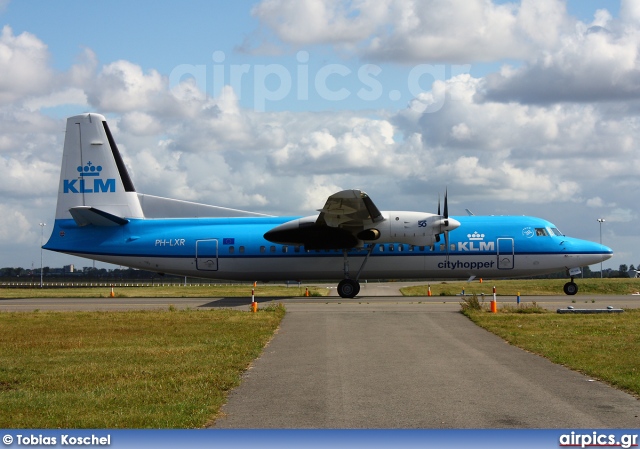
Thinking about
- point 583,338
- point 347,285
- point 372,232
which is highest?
point 372,232

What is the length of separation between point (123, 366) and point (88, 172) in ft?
74.6

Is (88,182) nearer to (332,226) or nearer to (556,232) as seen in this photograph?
(332,226)

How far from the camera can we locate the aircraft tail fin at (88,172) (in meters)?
34.7

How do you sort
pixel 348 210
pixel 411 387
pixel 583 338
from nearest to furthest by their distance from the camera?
1. pixel 411 387
2. pixel 583 338
3. pixel 348 210

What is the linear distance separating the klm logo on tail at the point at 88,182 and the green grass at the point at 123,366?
35.6 ft

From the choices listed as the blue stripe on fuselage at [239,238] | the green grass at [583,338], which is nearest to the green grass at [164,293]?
the blue stripe on fuselage at [239,238]

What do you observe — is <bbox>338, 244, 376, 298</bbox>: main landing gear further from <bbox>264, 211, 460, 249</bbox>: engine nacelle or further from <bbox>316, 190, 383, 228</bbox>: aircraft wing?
<bbox>316, 190, 383, 228</bbox>: aircraft wing

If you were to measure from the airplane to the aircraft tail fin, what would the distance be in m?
0.05

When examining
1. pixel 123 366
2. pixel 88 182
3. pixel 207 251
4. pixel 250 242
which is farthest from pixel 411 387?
pixel 88 182

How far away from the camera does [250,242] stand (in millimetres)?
34188

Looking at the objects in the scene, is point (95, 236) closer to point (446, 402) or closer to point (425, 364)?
point (425, 364)

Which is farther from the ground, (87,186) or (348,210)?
(87,186)

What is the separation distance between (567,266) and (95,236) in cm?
2186

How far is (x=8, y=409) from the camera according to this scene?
9680mm
